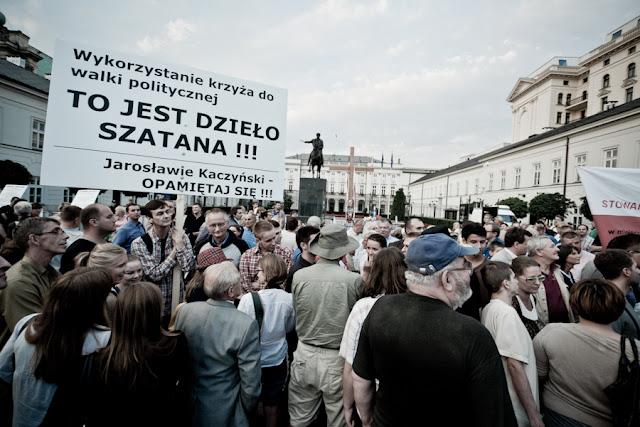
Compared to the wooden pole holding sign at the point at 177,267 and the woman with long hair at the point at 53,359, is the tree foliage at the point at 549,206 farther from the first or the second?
the woman with long hair at the point at 53,359

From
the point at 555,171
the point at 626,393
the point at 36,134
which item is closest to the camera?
the point at 626,393

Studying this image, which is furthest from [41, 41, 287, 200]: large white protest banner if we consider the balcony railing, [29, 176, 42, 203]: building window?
the balcony railing

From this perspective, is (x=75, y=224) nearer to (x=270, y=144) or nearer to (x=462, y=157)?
(x=270, y=144)

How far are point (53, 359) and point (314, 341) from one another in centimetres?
163

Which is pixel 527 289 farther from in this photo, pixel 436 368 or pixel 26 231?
pixel 26 231

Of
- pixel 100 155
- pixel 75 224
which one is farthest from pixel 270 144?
pixel 75 224

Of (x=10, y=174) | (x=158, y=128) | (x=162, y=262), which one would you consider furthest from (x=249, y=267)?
(x=10, y=174)

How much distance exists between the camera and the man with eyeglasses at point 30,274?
2.18 m

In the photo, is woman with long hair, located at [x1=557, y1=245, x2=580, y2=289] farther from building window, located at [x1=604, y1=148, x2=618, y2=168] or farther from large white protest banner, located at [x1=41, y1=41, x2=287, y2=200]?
building window, located at [x1=604, y1=148, x2=618, y2=168]

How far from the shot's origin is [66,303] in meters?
1.63

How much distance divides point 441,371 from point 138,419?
59.9 inches

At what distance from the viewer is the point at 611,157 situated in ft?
80.8

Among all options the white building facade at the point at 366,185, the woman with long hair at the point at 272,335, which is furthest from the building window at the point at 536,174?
the white building facade at the point at 366,185

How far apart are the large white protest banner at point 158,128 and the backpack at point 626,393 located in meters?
2.99
